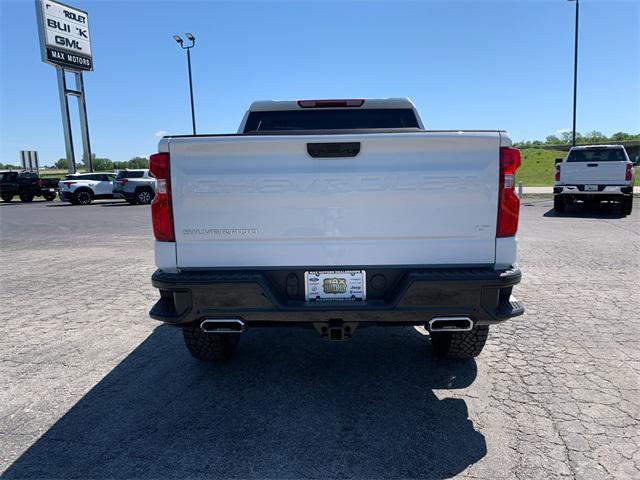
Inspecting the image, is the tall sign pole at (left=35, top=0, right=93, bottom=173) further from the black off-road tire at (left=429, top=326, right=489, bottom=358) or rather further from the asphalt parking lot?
the black off-road tire at (left=429, top=326, right=489, bottom=358)

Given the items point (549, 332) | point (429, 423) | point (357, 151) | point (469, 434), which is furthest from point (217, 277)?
point (549, 332)

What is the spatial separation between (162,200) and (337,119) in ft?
7.48

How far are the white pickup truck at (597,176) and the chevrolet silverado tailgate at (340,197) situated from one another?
40.2 feet

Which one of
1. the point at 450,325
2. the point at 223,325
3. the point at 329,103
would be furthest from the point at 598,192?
the point at 223,325

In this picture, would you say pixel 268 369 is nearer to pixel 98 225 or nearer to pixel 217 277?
pixel 217 277

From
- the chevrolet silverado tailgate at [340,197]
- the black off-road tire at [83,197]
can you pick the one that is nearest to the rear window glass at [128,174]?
the black off-road tire at [83,197]

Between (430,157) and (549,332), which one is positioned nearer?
(430,157)

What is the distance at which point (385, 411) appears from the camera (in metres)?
2.89

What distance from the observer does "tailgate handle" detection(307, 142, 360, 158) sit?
103 inches

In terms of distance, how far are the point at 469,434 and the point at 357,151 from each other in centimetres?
181

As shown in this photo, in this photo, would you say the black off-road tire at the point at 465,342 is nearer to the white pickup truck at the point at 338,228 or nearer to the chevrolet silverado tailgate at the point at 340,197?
the white pickup truck at the point at 338,228

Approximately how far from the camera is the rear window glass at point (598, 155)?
1286 centimetres

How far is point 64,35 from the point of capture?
109ft

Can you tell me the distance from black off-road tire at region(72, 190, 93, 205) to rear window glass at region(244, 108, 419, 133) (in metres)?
23.6
